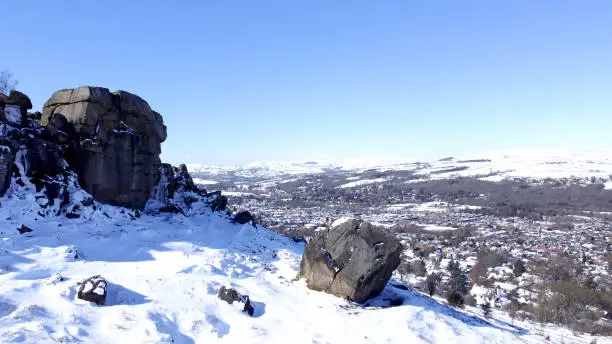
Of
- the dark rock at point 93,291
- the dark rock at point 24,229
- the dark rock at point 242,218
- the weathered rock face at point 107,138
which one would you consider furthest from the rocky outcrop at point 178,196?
the dark rock at point 93,291

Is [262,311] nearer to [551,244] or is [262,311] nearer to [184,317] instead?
[184,317]

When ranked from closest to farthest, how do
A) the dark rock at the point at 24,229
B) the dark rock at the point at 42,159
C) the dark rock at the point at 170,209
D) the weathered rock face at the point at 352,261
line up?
the dark rock at the point at 24,229
the weathered rock face at the point at 352,261
the dark rock at the point at 42,159
the dark rock at the point at 170,209

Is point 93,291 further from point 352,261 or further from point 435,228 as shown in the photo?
point 435,228

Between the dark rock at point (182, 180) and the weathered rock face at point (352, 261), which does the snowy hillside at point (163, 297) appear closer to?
the weathered rock face at point (352, 261)

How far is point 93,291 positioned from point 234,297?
17.5 ft

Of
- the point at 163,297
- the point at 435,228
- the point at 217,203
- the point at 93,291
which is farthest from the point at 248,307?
the point at 435,228

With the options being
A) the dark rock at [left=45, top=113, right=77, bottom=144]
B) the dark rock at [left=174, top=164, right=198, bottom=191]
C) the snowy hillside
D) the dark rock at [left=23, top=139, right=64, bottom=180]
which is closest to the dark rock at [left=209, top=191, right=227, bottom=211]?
the dark rock at [left=174, top=164, right=198, bottom=191]

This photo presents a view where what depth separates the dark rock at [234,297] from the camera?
15.9 m

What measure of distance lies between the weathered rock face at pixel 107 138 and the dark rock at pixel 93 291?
39.7ft

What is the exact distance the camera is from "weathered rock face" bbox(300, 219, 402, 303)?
19.0m

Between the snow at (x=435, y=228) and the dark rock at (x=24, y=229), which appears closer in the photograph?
the dark rock at (x=24, y=229)

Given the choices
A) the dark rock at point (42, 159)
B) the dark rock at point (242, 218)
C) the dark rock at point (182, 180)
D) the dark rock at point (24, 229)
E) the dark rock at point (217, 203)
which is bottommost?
the dark rock at point (242, 218)

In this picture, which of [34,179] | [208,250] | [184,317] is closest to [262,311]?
[184,317]

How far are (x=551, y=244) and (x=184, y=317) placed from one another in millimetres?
120934
